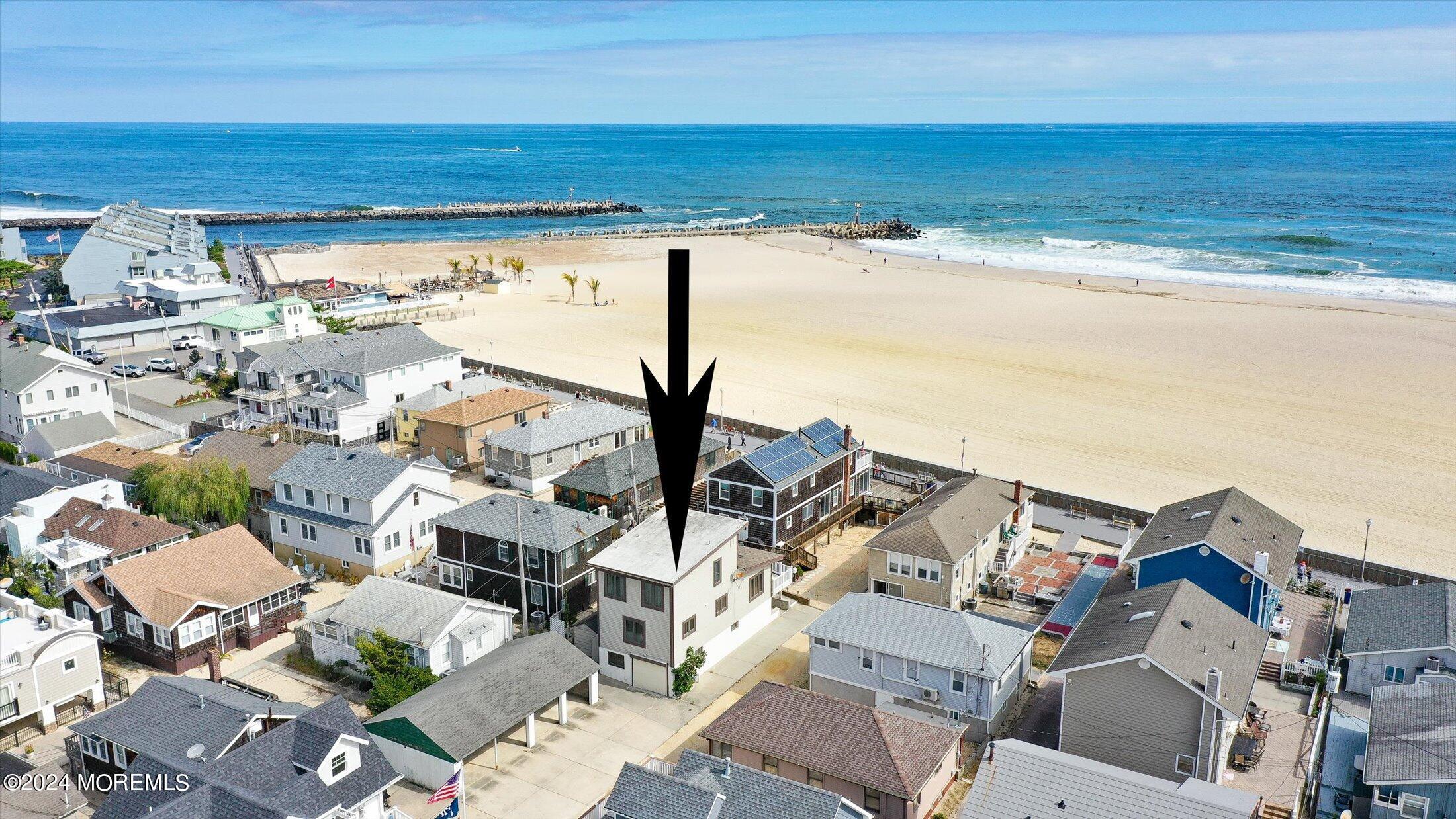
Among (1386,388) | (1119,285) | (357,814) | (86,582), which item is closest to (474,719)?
(357,814)

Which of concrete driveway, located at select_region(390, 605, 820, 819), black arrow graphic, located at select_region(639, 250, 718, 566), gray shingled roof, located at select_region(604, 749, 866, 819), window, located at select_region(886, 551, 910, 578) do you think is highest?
black arrow graphic, located at select_region(639, 250, 718, 566)

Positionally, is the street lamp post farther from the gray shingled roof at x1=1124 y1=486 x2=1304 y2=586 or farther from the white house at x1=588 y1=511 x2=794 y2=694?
the white house at x1=588 y1=511 x2=794 y2=694

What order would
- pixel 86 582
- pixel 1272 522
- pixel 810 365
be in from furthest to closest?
pixel 810 365 → pixel 1272 522 → pixel 86 582

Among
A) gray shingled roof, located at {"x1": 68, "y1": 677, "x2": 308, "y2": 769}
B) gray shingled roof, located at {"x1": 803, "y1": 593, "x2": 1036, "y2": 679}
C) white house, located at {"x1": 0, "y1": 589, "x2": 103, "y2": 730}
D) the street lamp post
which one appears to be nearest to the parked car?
white house, located at {"x1": 0, "y1": 589, "x2": 103, "y2": 730}

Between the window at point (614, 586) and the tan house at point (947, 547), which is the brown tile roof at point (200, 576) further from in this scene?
the tan house at point (947, 547)

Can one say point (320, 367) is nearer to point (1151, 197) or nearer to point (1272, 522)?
point (1272, 522)

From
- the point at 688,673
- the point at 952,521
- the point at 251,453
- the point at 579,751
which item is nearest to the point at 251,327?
the point at 251,453

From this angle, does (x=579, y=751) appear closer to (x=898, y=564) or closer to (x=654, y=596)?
(x=654, y=596)

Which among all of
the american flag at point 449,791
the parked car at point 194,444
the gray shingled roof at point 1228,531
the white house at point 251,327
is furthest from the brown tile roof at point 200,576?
the white house at point 251,327
